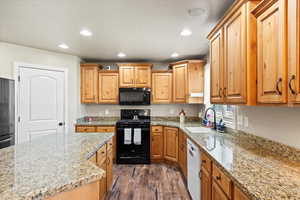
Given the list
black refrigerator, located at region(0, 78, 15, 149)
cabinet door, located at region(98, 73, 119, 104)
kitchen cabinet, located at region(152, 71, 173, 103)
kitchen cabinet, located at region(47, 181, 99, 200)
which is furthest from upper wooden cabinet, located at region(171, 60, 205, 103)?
black refrigerator, located at region(0, 78, 15, 149)

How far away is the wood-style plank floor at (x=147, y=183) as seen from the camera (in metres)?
2.49

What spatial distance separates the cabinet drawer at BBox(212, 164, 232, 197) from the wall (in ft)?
10.8

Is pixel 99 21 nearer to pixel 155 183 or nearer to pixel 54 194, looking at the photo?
pixel 54 194

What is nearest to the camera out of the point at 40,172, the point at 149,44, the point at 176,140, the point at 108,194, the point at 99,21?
the point at 40,172

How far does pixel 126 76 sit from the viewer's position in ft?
13.3

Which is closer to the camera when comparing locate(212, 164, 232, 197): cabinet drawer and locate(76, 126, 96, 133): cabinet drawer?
locate(212, 164, 232, 197): cabinet drawer

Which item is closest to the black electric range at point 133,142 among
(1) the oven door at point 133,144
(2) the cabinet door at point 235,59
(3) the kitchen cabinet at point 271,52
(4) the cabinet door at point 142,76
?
(1) the oven door at point 133,144

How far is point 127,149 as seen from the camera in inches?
147

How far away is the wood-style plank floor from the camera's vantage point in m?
2.49

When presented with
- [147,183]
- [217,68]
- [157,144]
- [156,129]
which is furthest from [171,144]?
[217,68]

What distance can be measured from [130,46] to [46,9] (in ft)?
4.95

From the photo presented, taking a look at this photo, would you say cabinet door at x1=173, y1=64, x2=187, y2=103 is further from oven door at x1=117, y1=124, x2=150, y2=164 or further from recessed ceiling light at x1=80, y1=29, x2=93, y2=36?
recessed ceiling light at x1=80, y1=29, x2=93, y2=36

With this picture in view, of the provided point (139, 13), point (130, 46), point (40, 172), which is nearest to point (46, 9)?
point (139, 13)

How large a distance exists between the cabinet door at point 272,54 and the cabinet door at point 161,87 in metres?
2.78
